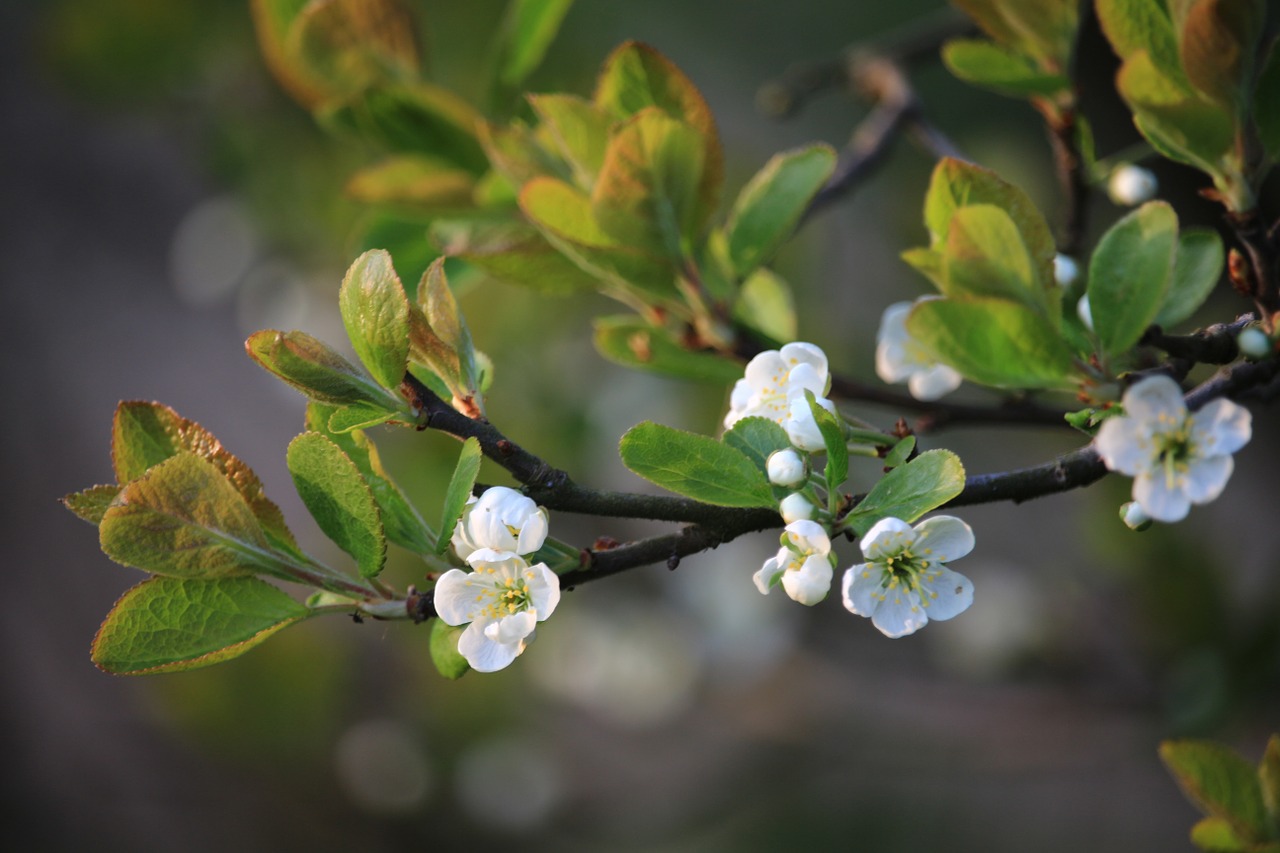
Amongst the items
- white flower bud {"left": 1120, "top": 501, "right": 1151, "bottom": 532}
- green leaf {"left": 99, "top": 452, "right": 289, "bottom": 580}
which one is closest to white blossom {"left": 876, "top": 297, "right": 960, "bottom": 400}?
white flower bud {"left": 1120, "top": 501, "right": 1151, "bottom": 532}

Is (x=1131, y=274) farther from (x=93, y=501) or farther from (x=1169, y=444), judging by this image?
(x=93, y=501)

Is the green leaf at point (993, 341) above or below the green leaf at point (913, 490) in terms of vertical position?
above

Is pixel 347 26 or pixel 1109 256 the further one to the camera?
pixel 347 26

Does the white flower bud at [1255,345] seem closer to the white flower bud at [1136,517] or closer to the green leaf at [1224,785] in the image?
the white flower bud at [1136,517]

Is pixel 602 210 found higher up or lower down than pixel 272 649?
higher up

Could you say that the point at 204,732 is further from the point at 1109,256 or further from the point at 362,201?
the point at 1109,256

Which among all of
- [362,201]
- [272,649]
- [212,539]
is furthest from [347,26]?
[272,649]

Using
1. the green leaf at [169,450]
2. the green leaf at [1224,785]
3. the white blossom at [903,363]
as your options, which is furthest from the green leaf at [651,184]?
the green leaf at [1224,785]
